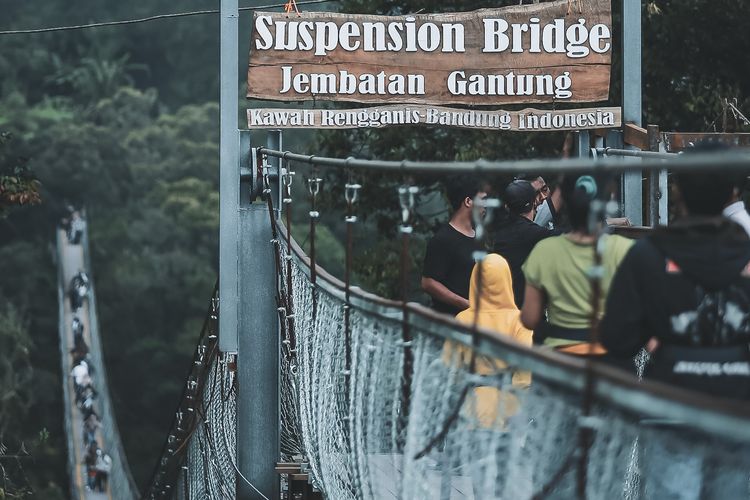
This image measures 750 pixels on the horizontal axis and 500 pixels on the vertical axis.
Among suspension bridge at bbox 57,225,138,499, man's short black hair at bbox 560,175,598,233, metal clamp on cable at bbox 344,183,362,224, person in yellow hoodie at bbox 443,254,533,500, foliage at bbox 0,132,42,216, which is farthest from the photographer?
suspension bridge at bbox 57,225,138,499

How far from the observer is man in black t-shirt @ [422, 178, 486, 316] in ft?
16.5

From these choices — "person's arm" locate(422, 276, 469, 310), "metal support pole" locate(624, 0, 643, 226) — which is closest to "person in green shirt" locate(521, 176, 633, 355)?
"person's arm" locate(422, 276, 469, 310)

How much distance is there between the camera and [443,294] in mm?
4992

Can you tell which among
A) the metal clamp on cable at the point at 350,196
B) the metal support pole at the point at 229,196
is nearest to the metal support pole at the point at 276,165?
the metal support pole at the point at 229,196

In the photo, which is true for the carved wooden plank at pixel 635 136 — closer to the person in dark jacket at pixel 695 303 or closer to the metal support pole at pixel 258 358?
the metal support pole at pixel 258 358

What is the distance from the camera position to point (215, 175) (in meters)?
61.0

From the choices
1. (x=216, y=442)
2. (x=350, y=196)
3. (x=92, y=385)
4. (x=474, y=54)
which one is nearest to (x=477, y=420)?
(x=350, y=196)

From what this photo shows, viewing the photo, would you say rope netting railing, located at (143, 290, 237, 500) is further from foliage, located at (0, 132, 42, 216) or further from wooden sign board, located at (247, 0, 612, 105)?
foliage, located at (0, 132, 42, 216)

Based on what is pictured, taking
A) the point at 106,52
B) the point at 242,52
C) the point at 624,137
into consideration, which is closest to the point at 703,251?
the point at 624,137

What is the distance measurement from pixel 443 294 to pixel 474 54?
8.71 ft

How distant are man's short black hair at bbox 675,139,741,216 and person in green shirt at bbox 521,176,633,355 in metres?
0.62

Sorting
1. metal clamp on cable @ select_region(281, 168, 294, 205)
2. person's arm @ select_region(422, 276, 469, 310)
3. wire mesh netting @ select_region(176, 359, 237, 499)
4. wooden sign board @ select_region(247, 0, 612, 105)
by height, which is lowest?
wire mesh netting @ select_region(176, 359, 237, 499)

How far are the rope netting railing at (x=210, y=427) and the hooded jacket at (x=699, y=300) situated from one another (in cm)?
415

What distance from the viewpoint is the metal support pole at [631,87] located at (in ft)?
23.7
